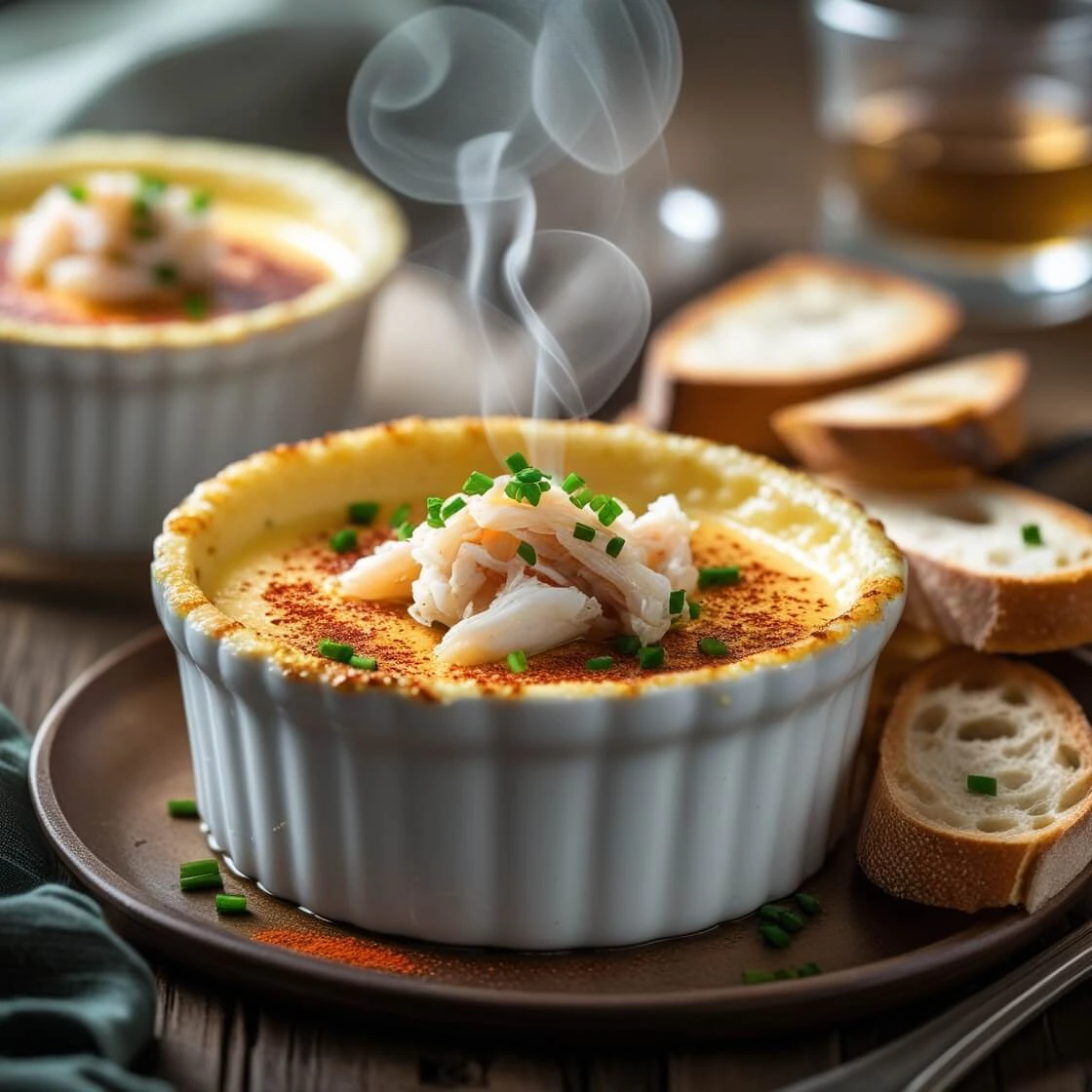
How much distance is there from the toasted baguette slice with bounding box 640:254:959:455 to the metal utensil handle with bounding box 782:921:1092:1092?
6.82 ft

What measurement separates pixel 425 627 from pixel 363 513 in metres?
0.46

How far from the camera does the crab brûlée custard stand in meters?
2.42

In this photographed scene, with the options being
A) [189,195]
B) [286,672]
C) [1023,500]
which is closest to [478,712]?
[286,672]

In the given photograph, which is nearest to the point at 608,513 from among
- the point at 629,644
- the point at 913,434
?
the point at 629,644

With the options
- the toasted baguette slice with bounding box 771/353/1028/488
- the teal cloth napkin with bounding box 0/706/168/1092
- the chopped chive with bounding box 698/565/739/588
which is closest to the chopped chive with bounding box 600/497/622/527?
the chopped chive with bounding box 698/565/739/588

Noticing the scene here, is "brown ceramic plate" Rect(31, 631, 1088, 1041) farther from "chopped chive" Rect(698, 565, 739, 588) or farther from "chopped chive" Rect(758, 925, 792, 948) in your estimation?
"chopped chive" Rect(698, 565, 739, 588)

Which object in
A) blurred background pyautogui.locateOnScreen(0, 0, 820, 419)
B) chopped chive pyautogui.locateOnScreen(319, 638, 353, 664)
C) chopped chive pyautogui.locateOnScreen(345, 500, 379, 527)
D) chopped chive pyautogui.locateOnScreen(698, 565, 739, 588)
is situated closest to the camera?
chopped chive pyautogui.locateOnScreen(319, 638, 353, 664)

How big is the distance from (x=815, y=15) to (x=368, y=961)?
158 inches

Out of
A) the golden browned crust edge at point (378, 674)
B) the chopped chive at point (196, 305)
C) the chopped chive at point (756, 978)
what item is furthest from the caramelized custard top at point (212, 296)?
the chopped chive at point (756, 978)

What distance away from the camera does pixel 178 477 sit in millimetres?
4094

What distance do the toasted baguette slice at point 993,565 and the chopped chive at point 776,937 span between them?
83 cm

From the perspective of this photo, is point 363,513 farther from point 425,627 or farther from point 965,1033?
point 965,1033

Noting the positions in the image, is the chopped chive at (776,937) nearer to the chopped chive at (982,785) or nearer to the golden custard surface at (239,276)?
the chopped chive at (982,785)

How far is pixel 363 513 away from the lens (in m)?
3.12
